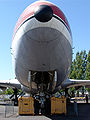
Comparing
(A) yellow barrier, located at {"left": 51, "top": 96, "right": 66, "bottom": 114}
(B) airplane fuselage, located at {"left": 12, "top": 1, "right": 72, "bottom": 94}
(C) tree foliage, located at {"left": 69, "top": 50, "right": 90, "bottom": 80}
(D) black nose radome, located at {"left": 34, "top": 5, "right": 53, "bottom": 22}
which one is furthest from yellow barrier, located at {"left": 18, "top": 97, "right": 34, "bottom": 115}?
(C) tree foliage, located at {"left": 69, "top": 50, "right": 90, "bottom": 80}

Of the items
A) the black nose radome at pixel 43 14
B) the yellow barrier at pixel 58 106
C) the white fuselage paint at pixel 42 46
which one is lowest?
the yellow barrier at pixel 58 106

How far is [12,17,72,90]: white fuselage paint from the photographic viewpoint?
5.23 meters

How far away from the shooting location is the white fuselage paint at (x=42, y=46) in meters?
5.23

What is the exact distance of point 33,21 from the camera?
5191 millimetres

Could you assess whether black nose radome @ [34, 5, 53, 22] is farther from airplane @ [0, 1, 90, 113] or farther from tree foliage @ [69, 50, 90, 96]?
tree foliage @ [69, 50, 90, 96]

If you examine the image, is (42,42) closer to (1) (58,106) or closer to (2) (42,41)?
(2) (42,41)

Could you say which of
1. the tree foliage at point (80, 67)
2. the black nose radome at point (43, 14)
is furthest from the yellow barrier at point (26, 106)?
the tree foliage at point (80, 67)

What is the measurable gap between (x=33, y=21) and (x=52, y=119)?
3776 millimetres

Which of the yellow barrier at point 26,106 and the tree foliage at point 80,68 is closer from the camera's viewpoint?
the yellow barrier at point 26,106

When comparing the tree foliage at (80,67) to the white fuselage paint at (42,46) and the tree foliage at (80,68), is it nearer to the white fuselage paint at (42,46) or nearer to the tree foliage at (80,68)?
the tree foliage at (80,68)

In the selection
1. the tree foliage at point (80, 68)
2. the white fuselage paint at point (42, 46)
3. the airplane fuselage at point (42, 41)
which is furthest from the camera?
the tree foliage at point (80, 68)

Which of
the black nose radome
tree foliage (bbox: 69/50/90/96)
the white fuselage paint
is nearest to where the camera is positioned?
the black nose radome

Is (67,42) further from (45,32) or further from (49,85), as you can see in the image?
(49,85)

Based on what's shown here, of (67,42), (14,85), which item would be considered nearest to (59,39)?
(67,42)
